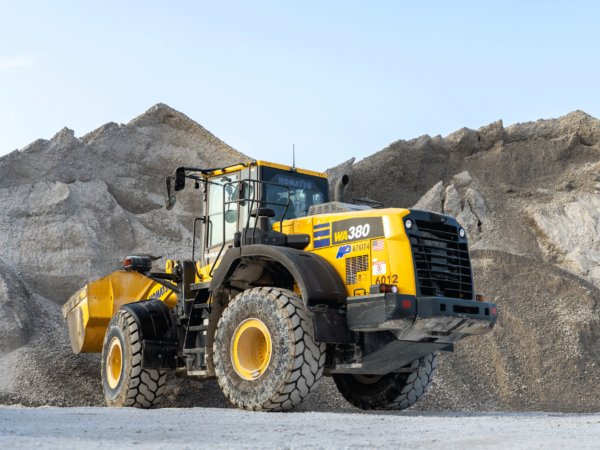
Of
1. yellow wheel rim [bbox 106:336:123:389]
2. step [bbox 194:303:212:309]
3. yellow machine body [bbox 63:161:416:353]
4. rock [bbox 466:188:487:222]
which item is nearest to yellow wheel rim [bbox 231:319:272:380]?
yellow machine body [bbox 63:161:416:353]

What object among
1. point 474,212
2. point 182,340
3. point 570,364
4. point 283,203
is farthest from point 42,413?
point 474,212

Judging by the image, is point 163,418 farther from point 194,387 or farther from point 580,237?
point 580,237

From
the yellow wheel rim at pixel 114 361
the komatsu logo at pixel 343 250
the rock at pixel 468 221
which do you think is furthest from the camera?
the rock at pixel 468 221

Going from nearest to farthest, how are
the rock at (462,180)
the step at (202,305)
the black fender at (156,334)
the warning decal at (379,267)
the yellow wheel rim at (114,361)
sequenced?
the warning decal at (379,267) < the step at (202,305) < the black fender at (156,334) < the yellow wheel rim at (114,361) < the rock at (462,180)

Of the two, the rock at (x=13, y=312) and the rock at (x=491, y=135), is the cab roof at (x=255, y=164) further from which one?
the rock at (x=491, y=135)

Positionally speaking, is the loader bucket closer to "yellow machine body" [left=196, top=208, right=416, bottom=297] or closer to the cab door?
the cab door

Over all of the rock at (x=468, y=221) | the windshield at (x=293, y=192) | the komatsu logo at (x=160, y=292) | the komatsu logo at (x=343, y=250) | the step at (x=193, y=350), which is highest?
the rock at (x=468, y=221)

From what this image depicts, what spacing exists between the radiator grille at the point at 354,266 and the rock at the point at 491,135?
2092 centimetres

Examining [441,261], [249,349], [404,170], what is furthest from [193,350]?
[404,170]

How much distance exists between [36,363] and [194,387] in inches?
114

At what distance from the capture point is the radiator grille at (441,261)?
7160 millimetres

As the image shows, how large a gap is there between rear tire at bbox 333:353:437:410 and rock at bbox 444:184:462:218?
534 inches

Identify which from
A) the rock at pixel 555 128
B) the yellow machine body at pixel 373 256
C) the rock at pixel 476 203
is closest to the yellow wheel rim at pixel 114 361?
the yellow machine body at pixel 373 256

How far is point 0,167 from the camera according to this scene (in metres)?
19.4
